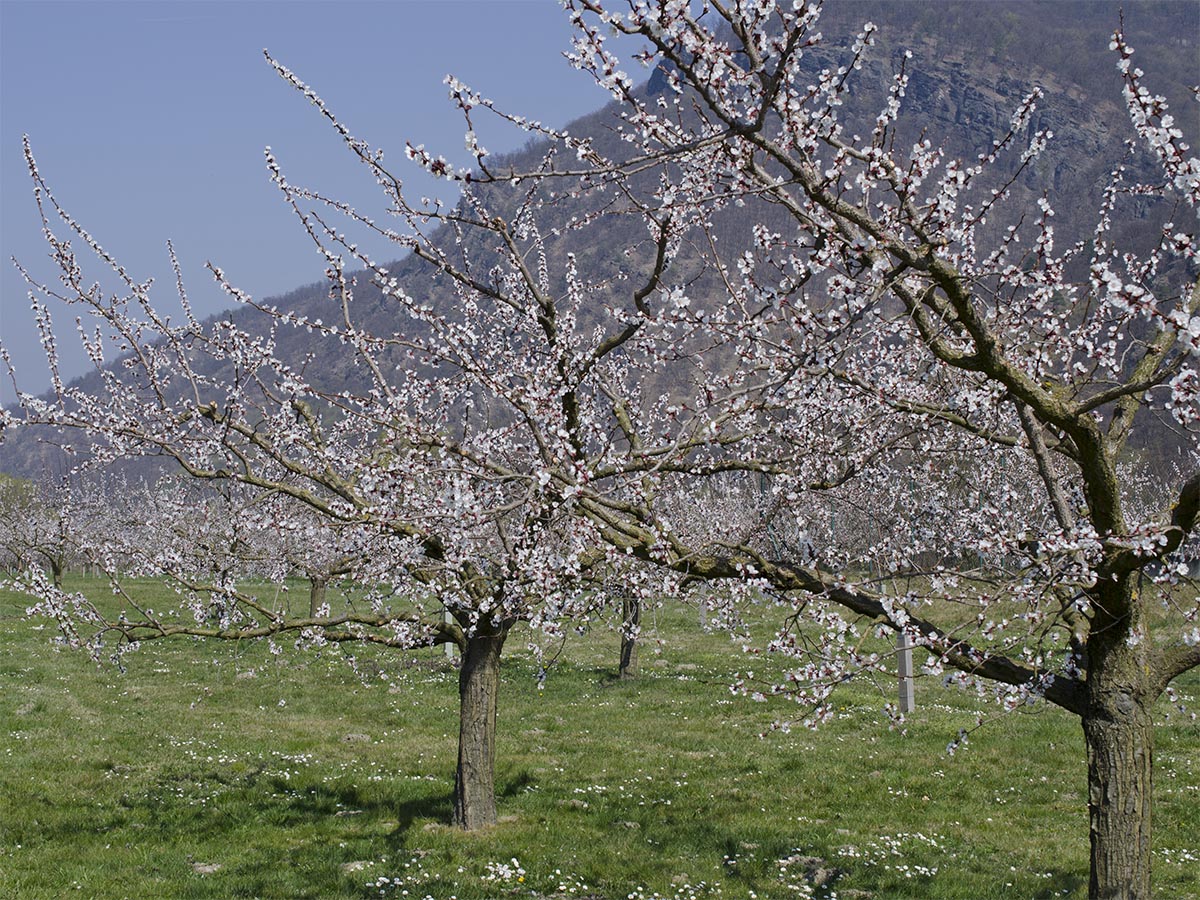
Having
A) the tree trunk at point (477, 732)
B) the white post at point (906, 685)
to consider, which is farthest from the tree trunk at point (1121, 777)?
the white post at point (906, 685)

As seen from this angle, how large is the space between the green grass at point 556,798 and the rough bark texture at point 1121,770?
1.03 meters

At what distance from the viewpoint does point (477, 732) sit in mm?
10445

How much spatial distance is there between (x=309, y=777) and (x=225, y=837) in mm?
2687

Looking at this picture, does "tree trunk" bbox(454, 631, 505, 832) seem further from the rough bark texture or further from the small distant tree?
the small distant tree

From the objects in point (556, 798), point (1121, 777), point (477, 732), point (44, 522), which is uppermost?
point (44, 522)

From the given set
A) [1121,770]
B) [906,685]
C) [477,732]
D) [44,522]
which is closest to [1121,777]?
[1121,770]

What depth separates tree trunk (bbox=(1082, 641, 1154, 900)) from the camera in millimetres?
6152

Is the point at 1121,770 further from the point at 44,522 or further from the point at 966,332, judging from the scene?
the point at 44,522

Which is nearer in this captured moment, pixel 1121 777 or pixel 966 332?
pixel 1121 777

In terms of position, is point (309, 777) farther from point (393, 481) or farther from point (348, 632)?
point (393, 481)

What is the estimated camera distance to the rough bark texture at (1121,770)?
6.16m

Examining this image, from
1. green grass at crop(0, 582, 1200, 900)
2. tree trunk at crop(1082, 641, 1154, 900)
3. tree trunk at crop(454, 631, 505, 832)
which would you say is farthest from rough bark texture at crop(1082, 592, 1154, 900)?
tree trunk at crop(454, 631, 505, 832)

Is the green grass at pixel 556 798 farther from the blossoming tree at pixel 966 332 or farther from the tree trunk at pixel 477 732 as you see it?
the blossoming tree at pixel 966 332

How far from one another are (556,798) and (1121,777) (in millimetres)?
7401
